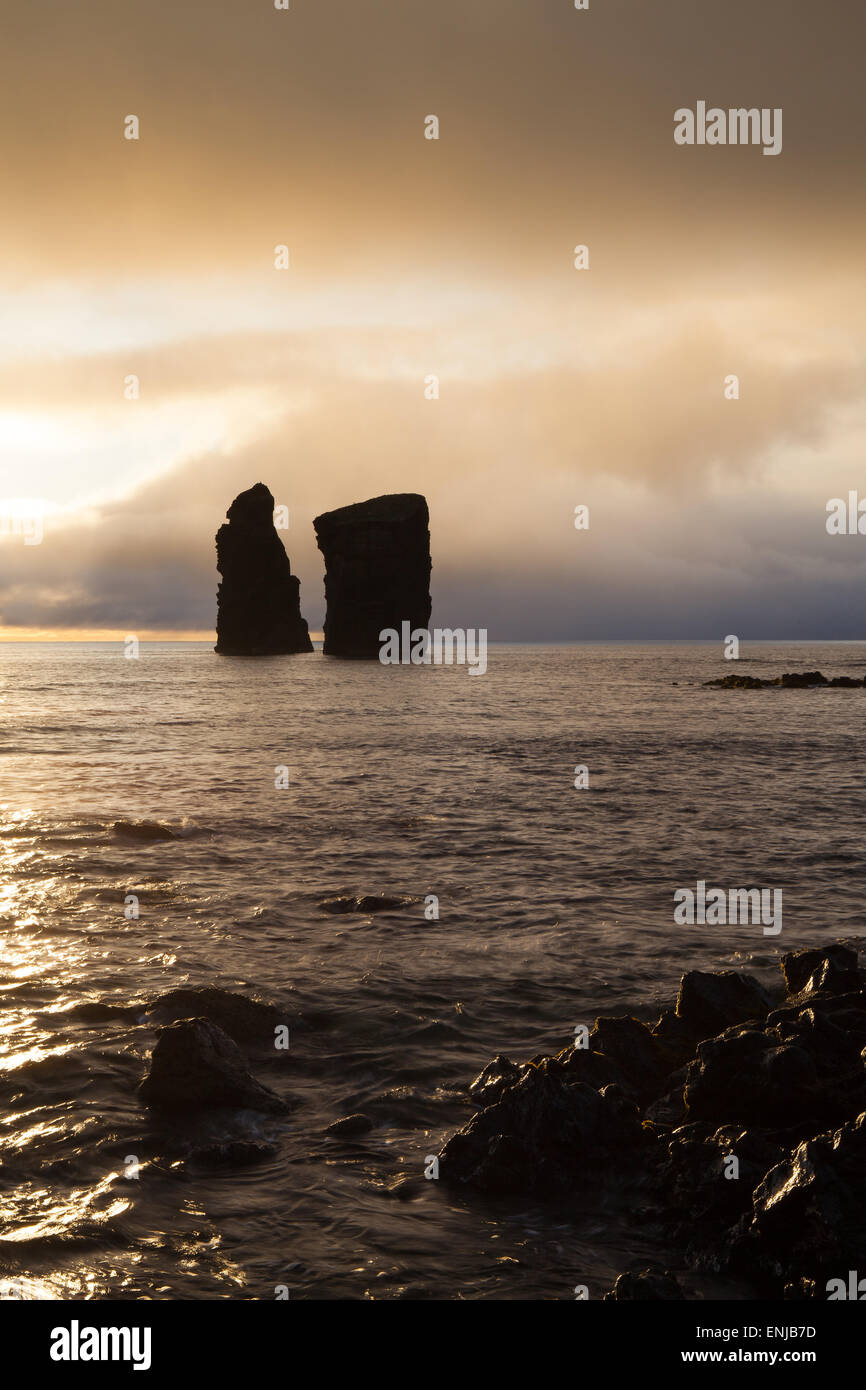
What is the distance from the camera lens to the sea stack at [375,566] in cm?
14125

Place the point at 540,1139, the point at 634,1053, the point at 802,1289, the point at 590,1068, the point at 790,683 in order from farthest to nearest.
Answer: the point at 790,683
the point at 634,1053
the point at 590,1068
the point at 540,1139
the point at 802,1289

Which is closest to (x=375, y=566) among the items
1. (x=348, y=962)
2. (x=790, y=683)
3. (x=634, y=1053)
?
(x=790, y=683)

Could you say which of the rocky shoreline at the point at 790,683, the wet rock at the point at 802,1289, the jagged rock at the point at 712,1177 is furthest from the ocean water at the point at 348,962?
the rocky shoreline at the point at 790,683

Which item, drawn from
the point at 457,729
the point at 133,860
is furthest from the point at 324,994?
the point at 457,729

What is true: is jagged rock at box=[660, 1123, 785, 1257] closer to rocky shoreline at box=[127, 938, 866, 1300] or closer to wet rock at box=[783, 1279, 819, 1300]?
rocky shoreline at box=[127, 938, 866, 1300]

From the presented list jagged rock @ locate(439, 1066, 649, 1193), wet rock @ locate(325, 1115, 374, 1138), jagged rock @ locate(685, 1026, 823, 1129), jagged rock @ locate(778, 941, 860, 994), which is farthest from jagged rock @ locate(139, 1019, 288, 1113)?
jagged rock @ locate(778, 941, 860, 994)

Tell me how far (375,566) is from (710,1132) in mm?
137216

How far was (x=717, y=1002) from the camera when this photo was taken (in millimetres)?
9516

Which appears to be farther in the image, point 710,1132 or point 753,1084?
point 753,1084

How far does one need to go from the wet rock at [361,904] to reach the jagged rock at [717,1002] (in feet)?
19.1

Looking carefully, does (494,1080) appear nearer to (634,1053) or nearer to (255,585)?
(634,1053)

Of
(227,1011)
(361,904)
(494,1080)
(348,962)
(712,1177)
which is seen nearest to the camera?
(712,1177)

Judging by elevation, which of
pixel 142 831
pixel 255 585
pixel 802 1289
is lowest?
pixel 802 1289

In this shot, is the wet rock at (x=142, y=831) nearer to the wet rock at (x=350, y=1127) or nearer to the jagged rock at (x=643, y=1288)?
the wet rock at (x=350, y=1127)
